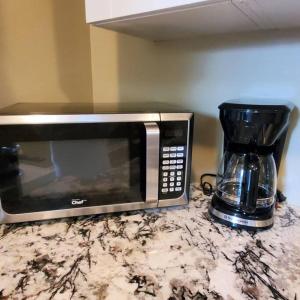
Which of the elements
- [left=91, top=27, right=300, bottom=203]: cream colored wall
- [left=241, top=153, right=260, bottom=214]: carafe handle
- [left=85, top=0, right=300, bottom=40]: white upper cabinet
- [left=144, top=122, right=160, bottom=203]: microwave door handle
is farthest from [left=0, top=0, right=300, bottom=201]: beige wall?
[left=144, top=122, right=160, bottom=203]: microwave door handle

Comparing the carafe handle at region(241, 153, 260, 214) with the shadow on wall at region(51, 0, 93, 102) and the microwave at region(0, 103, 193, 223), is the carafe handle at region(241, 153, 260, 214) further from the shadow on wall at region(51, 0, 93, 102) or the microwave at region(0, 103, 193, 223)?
Result: the shadow on wall at region(51, 0, 93, 102)

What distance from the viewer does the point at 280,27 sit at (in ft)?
2.39

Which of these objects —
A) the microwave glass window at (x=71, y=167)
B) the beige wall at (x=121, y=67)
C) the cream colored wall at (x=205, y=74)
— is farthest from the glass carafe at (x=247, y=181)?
the beige wall at (x=121, y=67)

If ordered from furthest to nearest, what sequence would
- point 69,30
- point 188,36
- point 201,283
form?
point 69,30 → point 188,36 → point 201,283

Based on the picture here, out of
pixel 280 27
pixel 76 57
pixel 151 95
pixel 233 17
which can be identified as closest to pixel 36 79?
pixel 76 57

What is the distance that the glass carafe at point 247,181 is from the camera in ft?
2.15

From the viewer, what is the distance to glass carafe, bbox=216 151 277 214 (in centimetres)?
66

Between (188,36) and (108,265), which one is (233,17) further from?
(108,265)

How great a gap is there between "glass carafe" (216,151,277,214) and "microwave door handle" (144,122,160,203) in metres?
0.19

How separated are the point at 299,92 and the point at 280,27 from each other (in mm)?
185

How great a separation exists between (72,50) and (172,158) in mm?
665

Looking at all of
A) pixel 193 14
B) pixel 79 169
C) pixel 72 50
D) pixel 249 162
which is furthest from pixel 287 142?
pixel 72 50

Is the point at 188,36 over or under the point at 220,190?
over

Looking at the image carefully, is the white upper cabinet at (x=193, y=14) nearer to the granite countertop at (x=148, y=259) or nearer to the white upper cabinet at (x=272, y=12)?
the white upper cabinet at (x=272, y=12)
